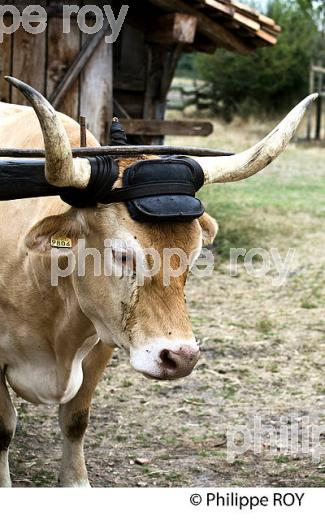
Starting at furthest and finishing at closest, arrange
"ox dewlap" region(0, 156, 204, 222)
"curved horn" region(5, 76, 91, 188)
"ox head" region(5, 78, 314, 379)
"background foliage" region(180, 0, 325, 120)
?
1. "background foliage" region(180, 0, 325, 120)
2. "ox dewlap" region(0, 156, 204, 222)
3. "ox head" region(5, 78, 314, 379)
4. "curved horn" region(5, 76, 91, 188)

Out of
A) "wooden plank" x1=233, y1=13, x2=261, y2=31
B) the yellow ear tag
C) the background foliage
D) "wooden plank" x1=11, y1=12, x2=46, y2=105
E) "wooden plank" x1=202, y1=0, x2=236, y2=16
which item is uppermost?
"wooden plank" x1=202, y1=0, x2=236, y2=16

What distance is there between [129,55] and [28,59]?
1.60m

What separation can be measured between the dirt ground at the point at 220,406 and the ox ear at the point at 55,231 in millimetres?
1599

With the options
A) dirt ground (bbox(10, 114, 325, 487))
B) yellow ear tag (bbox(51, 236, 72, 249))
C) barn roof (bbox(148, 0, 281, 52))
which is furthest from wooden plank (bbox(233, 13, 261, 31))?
yellow ear tag (bbox(51, 236, 72, 249))

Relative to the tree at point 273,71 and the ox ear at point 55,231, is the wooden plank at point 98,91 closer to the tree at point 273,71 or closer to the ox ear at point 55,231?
the ox ear at point 55,231

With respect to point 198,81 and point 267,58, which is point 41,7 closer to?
point 267,58

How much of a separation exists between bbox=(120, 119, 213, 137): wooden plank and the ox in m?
4.97

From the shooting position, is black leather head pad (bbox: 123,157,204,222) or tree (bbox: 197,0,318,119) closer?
black leather head pad (bbox: 123,157,204,222)

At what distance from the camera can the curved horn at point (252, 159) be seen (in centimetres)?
388

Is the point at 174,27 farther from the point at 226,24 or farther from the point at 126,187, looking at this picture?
the point at 126,187

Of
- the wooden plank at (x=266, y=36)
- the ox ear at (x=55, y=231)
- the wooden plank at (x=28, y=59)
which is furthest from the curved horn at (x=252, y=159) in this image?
the wooden plank at (x=266, y=36)

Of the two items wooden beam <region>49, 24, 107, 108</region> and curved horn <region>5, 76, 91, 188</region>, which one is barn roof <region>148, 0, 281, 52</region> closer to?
wooden beam <region>49, 24, 107, 108</region>

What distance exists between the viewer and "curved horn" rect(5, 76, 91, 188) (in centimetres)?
325

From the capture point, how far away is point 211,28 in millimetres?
10172
